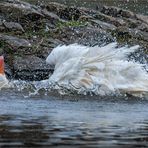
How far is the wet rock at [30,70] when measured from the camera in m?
17.2

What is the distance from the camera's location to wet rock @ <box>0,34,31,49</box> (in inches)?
735

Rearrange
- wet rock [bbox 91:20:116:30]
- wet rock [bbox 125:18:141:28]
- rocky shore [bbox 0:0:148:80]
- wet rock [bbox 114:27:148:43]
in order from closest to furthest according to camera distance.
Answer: rocky shore [bbox 0:0:148:80] → wet rock [bbox 114:27:148:43] → wet rock [bbox 91:20:116:30] → wet rock [bbox 125:18:141:28]

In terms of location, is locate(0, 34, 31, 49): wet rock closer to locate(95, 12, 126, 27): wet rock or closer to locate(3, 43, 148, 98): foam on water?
locate(3, 43, 148, 98): foam on water

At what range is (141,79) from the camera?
13906 millimetres

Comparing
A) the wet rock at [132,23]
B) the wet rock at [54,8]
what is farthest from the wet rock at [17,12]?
the wet rock at [132,23]

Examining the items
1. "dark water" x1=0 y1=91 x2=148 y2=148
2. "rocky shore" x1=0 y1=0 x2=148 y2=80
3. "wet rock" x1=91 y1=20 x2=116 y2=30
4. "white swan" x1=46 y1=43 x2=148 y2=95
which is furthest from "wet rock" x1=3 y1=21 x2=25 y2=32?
"dark water" x1=0 y1=91 x2=148 y2=148

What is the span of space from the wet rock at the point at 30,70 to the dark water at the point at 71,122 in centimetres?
388

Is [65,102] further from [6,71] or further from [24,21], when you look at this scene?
[24,21]

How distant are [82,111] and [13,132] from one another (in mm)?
3039

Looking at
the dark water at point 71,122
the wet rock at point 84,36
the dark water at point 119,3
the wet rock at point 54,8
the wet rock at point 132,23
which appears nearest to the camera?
the dark water at point 71,122

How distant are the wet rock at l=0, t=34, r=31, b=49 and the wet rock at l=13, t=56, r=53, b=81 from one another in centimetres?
93

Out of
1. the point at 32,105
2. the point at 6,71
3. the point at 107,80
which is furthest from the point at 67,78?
the point at 6,71

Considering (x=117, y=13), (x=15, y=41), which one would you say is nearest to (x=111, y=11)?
(x=117, y=13)

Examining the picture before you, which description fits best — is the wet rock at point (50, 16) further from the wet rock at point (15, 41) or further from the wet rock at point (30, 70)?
the wet rock at point (30, 70)
